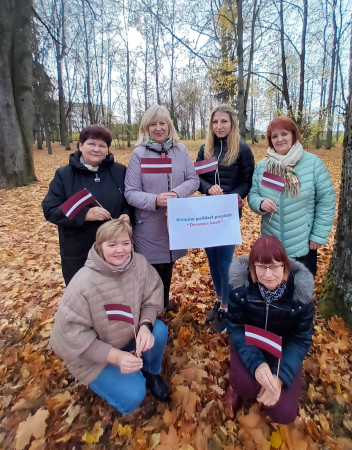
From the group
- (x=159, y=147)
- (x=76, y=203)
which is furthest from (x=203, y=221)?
(x=76, y=203)

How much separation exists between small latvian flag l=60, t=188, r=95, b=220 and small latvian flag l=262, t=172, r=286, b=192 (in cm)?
148

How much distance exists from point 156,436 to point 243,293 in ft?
3.88

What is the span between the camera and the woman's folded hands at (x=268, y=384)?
1783 millimetres

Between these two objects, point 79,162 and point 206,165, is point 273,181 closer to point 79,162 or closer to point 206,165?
point 206,165

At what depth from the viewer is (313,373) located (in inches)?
90.5

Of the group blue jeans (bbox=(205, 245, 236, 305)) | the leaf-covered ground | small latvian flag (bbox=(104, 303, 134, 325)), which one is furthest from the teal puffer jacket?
small latvian flag (bbox=(104, 303, 134, 325))

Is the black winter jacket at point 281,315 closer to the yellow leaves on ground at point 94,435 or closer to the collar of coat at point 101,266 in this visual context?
the collar of coat at point 101,266

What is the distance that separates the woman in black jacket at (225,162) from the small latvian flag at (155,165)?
1.71 feet

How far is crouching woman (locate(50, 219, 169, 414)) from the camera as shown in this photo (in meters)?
1.84

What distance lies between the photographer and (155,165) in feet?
7.66

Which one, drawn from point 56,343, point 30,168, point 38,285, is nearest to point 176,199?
point 56,343

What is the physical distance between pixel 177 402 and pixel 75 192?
191 centimetres

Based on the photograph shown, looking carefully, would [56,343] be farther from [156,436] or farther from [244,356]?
[244,356]

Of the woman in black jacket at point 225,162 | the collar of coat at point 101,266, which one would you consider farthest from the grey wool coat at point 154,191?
the collar of coat at point 101,266
